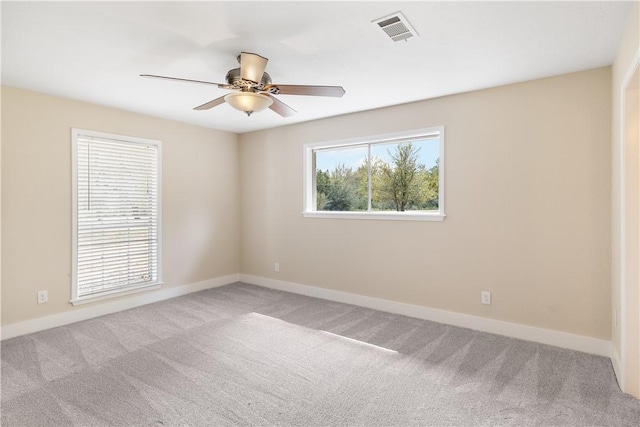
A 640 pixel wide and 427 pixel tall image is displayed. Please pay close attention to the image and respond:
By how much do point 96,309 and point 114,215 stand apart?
1.11 m

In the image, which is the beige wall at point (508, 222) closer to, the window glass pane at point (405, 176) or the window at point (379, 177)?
the window at point (379, 177)

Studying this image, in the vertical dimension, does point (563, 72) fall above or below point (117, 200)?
above

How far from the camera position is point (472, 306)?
3.44 m

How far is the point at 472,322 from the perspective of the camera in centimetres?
342

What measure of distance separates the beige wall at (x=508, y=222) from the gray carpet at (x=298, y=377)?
39cm

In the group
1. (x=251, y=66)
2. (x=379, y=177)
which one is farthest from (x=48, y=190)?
(x=379, y=177)

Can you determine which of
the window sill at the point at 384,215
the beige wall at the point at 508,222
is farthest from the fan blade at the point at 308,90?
the window sill at the point at 384,215

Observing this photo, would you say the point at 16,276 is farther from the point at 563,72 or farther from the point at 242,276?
the point at 563,72

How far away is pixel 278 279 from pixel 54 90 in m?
3.49

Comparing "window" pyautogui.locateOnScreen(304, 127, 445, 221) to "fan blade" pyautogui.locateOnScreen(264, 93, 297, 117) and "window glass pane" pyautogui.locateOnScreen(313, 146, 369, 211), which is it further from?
"fan blade" pyautogui.locateOnScreen(264, 93, 297, 117)

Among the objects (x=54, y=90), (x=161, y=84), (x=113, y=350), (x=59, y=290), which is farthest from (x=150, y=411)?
(x=54, y=90)

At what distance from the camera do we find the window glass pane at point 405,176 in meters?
3.79

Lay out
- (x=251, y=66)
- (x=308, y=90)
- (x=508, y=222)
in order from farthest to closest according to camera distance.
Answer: (x=508, y=222) → (x=308, y=90) → (x=251, y=66)

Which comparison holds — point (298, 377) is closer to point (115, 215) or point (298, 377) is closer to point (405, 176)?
point (405, 176)
